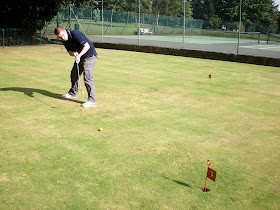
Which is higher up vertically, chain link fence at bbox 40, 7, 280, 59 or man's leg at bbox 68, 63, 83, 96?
chain link fence at bbox 40, 7, 280, 59

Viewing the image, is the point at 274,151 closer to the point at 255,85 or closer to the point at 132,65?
the point at 255,85

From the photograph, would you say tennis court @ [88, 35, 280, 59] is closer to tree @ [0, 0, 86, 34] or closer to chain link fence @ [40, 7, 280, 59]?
chain link fence @ [40, 7, 280, 59]

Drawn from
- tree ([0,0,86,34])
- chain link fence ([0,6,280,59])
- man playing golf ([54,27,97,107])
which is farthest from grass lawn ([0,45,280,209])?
tree ([0,0,86,34])

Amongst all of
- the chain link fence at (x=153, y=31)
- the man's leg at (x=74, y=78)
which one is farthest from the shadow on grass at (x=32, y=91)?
the chain link fence at (x=153, y=31)

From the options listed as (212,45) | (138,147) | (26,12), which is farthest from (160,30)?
(138,147)

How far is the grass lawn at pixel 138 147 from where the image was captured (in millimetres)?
3438

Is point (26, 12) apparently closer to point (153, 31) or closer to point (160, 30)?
point (153, 31)

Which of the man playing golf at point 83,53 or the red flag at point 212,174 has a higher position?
the man playing golf at point 83,53

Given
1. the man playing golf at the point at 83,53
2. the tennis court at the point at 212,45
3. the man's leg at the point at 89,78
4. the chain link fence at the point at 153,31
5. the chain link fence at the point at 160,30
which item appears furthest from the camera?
the chain link fence at the point at 160,30

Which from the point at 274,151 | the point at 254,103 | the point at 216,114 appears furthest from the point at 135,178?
the point at 254,103

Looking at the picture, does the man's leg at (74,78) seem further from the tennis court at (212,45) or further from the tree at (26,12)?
the tree at (26,12)

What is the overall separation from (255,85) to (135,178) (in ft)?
25.9

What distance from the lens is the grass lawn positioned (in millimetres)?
3438

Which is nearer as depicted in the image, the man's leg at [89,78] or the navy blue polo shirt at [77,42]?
the navy blue polo shirt at [77,42]
